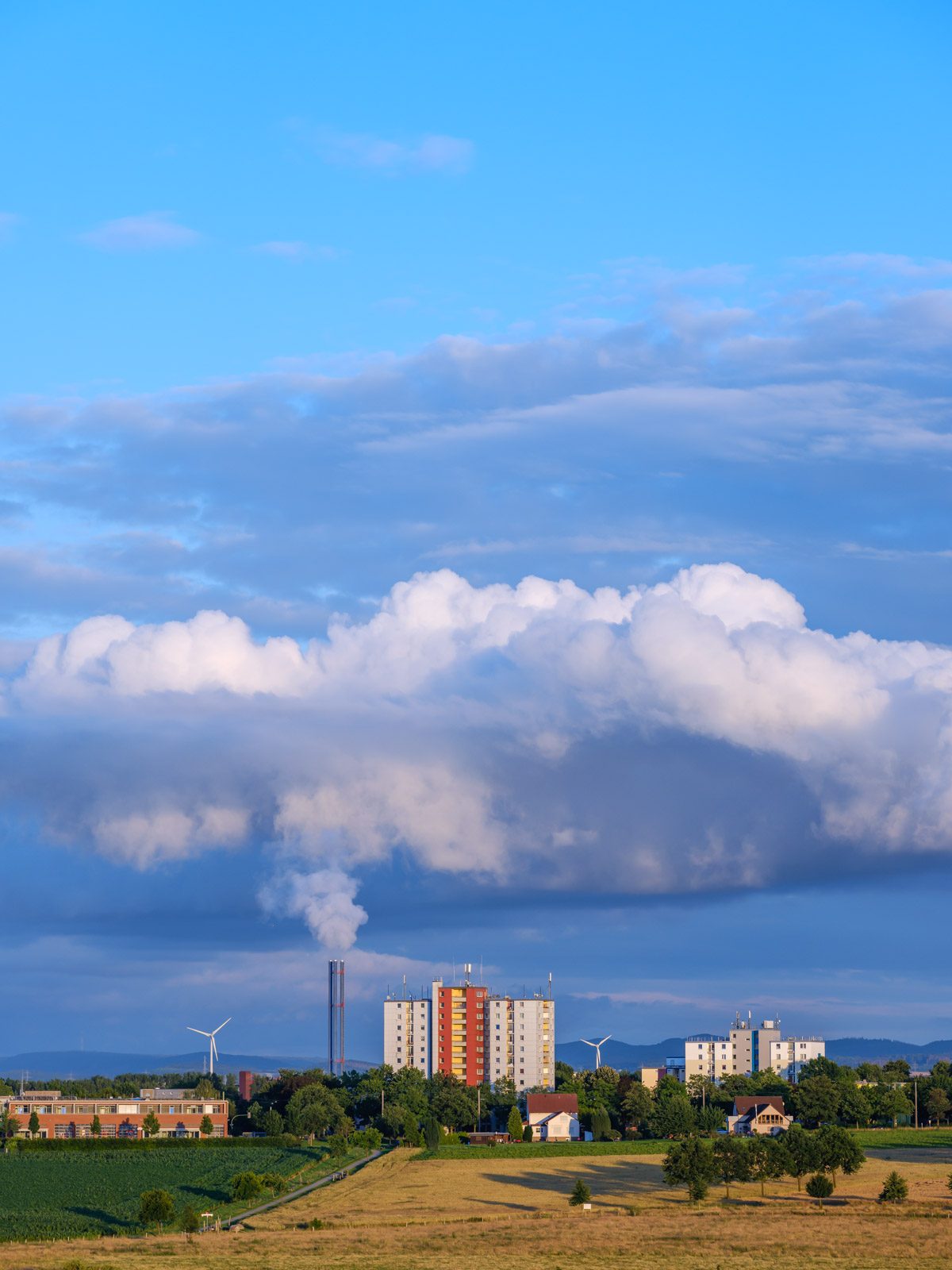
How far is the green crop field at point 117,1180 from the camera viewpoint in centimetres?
11088

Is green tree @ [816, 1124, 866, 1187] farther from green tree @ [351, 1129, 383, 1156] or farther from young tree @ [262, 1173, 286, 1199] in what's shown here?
green tree @ [351, 1129, 383, 1156]

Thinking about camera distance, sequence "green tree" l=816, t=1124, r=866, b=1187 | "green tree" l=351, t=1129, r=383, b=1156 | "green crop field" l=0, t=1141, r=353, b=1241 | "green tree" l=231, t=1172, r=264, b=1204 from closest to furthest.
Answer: "green crop field" l=0, t=1141, r=353, b=1241, "green tree" l=816, t=1124, r=866, b=1187, "green tree" l=231, t=1172, r=264, b=1204, "green tree" l=351, t=1129, r=383, b=1156

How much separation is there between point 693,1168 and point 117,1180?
194 feet

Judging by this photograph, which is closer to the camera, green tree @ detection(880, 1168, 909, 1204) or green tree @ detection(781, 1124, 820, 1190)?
green tree @ detection(880, 1168, 909, 1204)

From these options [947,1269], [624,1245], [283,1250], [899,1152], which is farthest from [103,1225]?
[899,1152]

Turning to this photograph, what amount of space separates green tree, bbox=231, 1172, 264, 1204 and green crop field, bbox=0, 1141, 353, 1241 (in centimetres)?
82

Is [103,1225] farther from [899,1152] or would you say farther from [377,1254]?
[899,1152]

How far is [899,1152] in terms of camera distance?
164 metres

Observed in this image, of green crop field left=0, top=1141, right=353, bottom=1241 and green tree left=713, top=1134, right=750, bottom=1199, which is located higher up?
green tree left=713, top=1134, right=750, bottom=1199

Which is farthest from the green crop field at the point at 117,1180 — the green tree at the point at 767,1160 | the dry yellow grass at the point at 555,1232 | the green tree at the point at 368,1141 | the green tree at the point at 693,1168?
the green tree at the point at 767,1160

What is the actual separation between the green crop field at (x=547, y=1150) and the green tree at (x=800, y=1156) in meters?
37.1

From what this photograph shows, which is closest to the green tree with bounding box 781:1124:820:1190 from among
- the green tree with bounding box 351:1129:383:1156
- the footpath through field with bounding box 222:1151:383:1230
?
the footpath through field with bounding box 222:1151:383:1230

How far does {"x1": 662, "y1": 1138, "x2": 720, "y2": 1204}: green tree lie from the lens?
11844cm

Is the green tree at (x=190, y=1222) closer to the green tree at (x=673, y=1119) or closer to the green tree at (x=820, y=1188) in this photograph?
the green tree at (x=820, y=1188)
